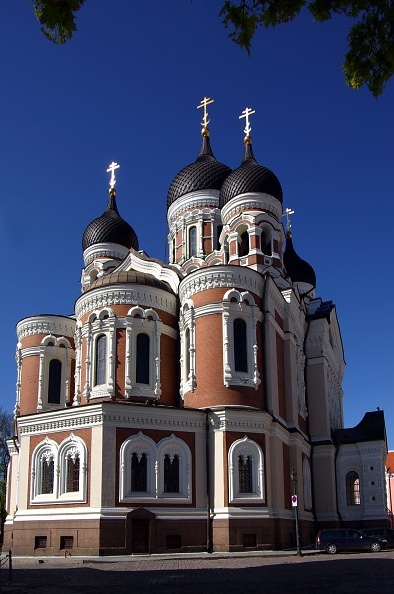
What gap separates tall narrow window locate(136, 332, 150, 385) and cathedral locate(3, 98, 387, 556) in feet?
0.21

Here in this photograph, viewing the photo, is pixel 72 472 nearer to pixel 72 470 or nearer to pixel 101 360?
pixel 72 470

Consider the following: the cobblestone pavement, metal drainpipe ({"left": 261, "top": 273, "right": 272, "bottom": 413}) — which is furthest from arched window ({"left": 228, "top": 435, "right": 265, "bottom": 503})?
the cobblestone pavement

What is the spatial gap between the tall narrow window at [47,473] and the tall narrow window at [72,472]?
2.75ft

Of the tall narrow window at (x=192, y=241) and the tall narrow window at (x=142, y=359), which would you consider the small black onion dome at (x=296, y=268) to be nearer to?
the tall narrow window at (x=192, y=241)

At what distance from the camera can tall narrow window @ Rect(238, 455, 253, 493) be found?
27.8 meters

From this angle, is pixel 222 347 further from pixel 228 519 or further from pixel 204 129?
pixel 204 129

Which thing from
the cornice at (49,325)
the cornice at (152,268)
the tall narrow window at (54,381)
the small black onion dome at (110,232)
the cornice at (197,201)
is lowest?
the tall narrow window at (54,381)

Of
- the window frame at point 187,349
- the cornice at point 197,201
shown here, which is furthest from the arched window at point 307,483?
the cornice at point 197,201

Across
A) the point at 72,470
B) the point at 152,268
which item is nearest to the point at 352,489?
the point at 152,268

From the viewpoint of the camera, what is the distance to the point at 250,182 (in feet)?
120

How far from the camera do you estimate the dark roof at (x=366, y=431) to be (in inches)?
1471

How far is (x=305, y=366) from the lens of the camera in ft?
126

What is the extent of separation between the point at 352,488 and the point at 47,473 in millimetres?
17680

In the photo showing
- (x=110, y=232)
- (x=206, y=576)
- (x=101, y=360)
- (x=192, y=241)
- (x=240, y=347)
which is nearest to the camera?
(x=206, y=576)
